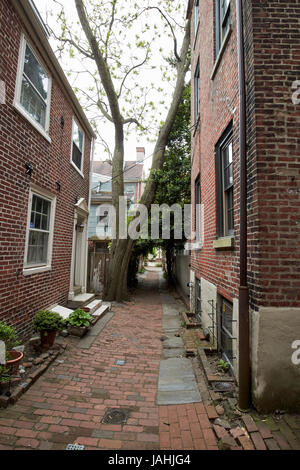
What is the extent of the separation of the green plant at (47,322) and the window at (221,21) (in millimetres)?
6301

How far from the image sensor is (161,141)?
11.1 metres

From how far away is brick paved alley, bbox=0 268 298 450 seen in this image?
2.45 m

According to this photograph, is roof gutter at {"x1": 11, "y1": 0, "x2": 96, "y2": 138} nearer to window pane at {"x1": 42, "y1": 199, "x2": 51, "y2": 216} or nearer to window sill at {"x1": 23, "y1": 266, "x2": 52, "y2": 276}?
window pane at {"x1": 42, "y1": 199, "x2": 51, "y2": 216}

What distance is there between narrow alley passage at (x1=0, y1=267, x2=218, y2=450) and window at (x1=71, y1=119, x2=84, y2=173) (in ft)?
19.6

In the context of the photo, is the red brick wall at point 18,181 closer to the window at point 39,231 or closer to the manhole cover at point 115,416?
the window at point 39,231

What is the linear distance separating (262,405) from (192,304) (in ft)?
15.6

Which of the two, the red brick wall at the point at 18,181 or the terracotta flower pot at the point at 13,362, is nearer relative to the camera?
the terracotta flower pot at the point at 13,362

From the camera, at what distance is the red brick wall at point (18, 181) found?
13.3ft

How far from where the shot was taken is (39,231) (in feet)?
18.3

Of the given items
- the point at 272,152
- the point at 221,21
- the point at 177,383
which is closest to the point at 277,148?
the point at 272,152

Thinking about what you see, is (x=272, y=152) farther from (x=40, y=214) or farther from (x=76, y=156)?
(x=76, y=156)

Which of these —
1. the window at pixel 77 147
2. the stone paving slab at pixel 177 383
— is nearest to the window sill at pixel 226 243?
the stone paving slab at pixel 177 383

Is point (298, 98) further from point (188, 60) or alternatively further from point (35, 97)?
point (188, 60)
